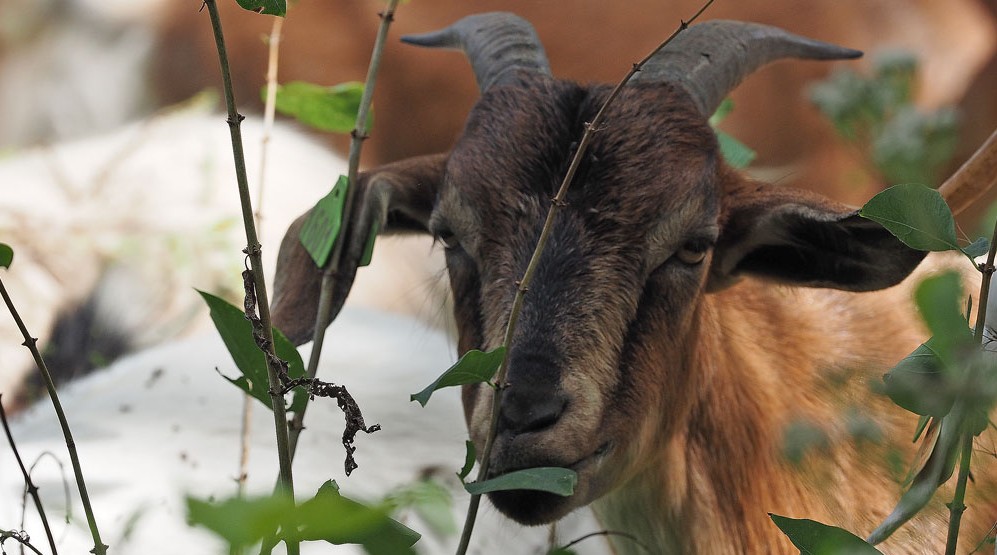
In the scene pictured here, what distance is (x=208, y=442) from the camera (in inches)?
156

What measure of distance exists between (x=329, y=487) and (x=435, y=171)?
5.09ft

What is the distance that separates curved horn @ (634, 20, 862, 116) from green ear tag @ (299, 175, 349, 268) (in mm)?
1014

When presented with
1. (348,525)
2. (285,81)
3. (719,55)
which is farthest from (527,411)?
(285,81)

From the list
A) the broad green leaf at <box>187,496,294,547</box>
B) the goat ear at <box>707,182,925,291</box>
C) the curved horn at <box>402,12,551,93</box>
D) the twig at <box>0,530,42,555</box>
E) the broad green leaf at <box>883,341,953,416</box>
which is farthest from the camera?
the curved horn at <box>402,12,551,93</box>

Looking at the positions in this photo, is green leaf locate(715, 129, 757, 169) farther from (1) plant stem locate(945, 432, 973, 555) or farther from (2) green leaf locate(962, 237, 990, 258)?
(1) plant stem locate(945, 432, 973, 555)

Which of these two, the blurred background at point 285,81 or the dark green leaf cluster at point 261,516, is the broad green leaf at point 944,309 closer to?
the dark green leaf cluster at point 261,516

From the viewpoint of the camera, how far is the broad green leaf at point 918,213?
148 centimetres

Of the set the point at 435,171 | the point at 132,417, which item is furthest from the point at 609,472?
the point at 132,417

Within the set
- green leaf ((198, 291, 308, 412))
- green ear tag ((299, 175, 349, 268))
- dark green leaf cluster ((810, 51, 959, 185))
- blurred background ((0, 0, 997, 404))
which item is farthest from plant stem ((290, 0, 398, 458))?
blurred background ((0, 0, 997, 404))

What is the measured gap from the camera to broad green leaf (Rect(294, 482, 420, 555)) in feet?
2.98

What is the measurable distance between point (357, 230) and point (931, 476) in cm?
152

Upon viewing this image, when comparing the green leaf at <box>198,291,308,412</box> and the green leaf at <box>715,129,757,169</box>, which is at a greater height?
the green leaf at <box>715,129,757,169</box>

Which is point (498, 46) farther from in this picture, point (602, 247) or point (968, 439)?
point (968, 439)

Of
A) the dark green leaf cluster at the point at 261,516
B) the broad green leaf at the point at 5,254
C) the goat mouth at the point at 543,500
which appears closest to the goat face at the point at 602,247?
the goat mouth at the point at 543,500
